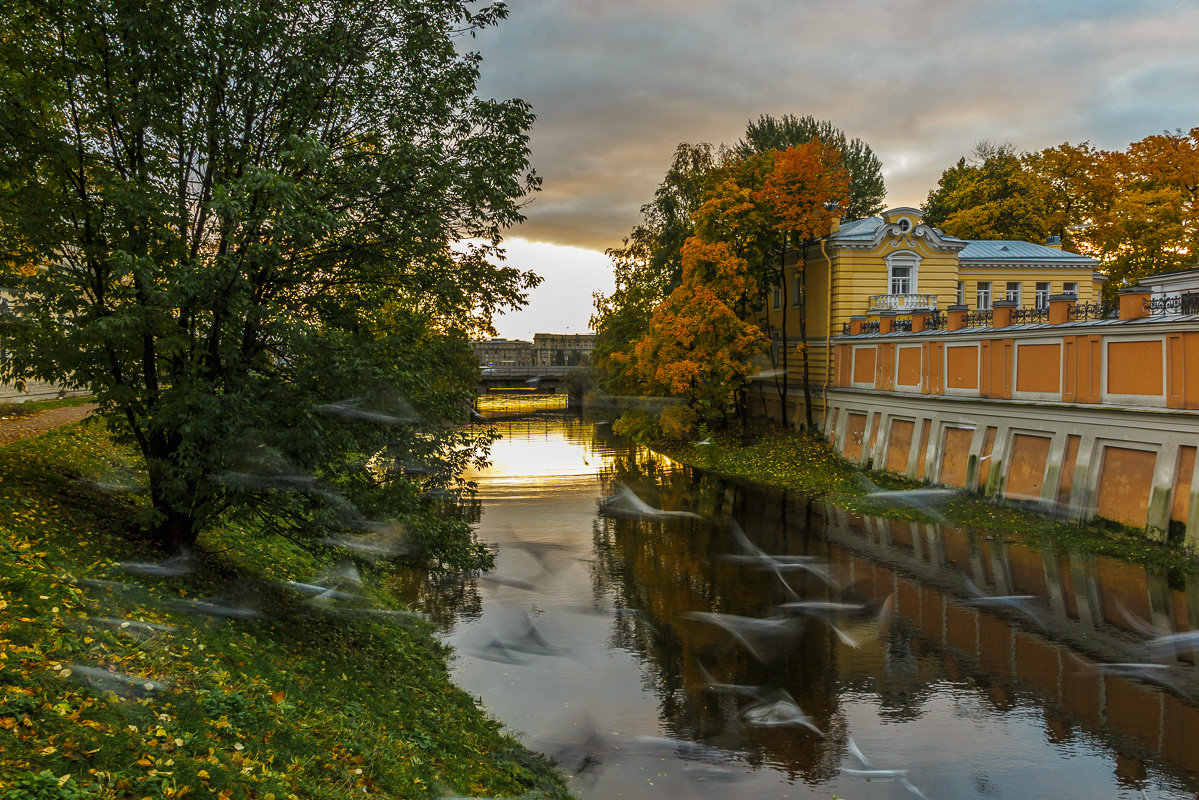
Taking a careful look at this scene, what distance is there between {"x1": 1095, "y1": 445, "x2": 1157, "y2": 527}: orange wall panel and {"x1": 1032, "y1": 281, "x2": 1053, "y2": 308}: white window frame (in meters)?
25.9

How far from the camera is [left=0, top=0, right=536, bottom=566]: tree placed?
1104 cm

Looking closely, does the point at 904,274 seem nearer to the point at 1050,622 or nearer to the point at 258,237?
the point at 1050,622

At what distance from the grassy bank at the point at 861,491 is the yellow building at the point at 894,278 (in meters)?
4.28

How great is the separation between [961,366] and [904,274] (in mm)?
12580

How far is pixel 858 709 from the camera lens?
511 inches

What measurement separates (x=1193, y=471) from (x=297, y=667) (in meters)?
21.9

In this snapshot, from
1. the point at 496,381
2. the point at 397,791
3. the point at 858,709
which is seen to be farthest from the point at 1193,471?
the point at 496,381

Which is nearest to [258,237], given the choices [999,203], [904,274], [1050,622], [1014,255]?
[1050,622]

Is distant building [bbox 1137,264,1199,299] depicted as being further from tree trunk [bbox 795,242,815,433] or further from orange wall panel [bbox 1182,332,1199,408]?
tree trunk [bbox 795,242,815,433]

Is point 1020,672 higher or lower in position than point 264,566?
lower

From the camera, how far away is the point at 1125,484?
2273 cm

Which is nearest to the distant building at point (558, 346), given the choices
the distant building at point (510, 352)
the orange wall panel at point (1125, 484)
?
the distant building at point (510, 352)

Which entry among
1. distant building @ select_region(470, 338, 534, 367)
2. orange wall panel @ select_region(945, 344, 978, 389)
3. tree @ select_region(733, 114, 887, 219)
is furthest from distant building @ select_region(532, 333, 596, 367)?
orange wall panel @ select_region(945, 344, 978, 389)

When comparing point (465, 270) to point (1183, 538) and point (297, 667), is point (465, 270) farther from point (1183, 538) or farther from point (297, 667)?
point (1183, 538)
